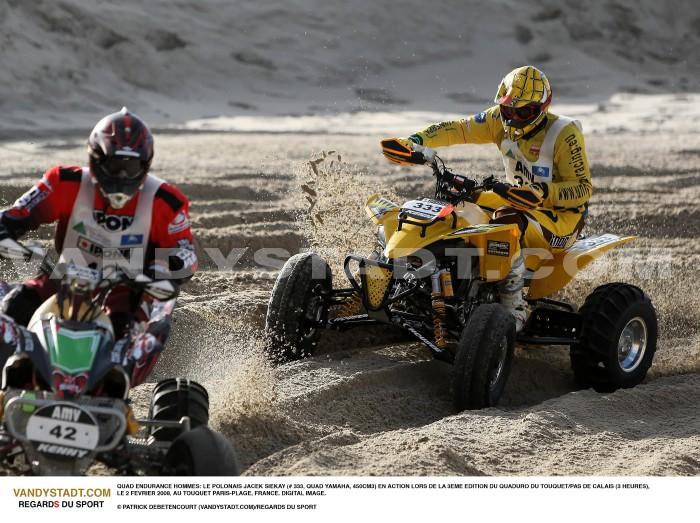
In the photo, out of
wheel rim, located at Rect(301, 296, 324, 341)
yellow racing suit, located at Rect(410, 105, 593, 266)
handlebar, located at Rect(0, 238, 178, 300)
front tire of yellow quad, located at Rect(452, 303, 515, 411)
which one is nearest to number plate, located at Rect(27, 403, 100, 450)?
handlebar, located at Rect(0, 238, 178, 300)

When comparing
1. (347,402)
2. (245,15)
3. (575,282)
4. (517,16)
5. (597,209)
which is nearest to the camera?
(347,402)

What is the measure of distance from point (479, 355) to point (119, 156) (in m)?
2.74

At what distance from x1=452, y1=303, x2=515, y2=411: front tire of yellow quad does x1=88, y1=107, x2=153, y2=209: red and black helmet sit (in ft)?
8.28

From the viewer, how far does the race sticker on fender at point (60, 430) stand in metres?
4.85

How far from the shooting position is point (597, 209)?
48.6 feet

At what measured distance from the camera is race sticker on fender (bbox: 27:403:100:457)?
485 centimetres

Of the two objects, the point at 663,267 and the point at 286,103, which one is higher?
the point at 286,103

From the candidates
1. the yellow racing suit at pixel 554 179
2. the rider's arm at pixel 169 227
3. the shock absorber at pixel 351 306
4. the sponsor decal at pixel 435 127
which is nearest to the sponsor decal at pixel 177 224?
the rider's arm at pixel 169 227

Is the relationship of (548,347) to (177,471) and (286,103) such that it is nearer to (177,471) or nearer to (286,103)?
(177,471)

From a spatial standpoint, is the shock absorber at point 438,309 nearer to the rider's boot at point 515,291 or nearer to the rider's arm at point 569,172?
the rider's boot at point 515,291

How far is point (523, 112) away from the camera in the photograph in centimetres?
838

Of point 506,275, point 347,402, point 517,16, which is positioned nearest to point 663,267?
point 506,275

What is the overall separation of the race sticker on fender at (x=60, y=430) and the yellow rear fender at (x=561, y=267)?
14.4 feet
